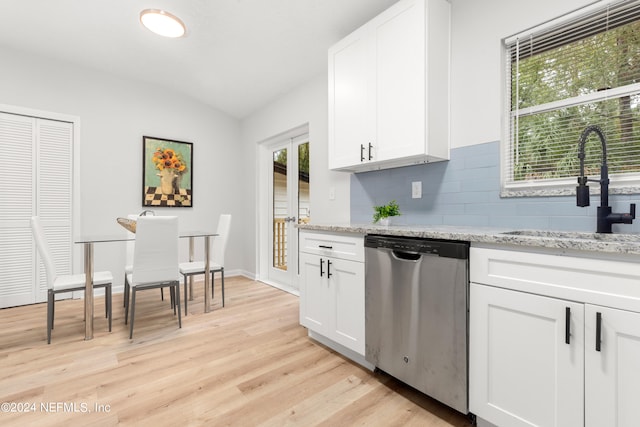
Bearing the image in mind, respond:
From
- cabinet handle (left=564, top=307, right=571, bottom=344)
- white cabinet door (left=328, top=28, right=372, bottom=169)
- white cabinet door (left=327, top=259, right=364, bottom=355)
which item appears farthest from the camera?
white cabinet door (left=328, top=28, right=372, bottom=169)

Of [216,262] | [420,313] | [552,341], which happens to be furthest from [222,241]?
[552,341]

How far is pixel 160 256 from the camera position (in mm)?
2592

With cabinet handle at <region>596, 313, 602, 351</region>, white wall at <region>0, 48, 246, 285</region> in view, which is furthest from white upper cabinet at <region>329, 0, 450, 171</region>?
white wall at <region>0, 48, 246, 285</region>

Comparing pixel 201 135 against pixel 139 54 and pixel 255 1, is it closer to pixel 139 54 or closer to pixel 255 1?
pixel 139 54

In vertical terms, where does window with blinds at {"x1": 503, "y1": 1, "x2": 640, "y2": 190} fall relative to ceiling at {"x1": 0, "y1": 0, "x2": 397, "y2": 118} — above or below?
below

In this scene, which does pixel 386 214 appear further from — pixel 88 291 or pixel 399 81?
pixel 88 291

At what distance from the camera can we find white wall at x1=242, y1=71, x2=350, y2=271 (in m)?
3.12

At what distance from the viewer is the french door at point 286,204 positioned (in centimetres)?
395

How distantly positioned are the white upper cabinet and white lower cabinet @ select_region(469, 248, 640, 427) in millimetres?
976

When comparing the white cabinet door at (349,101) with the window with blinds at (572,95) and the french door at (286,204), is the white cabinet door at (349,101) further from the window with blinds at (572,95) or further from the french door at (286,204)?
the french door at (286,204)

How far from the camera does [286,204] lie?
4.24 metres

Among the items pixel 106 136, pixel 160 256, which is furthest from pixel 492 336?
pixel 106 136

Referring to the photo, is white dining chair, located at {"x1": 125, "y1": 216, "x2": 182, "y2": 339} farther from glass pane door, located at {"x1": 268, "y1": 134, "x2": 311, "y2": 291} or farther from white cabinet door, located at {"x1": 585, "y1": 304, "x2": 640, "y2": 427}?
white cabinet door, located at {"x1": 585, "y1": 304, "x2": 640, "y2": 427}

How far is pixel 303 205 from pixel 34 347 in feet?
9.21
